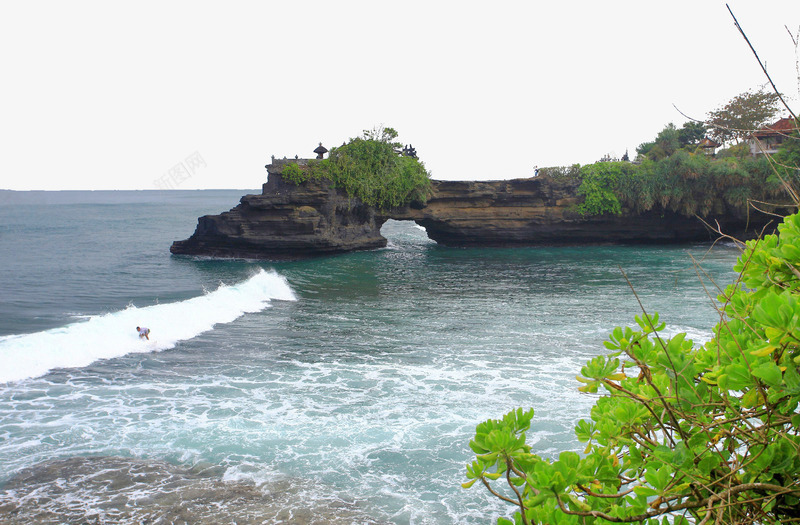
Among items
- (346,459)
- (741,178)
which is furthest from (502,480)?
(741,178)

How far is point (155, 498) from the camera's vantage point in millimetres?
6645

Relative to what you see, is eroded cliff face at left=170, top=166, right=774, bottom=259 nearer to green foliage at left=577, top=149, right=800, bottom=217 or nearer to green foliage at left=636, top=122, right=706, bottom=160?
green foliage at left=577, top=149, right=800, bottom=217

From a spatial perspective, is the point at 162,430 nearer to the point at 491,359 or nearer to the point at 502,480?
the point at 502,480

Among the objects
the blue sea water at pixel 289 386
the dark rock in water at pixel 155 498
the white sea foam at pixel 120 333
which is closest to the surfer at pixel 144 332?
the white sea foam at pixel 120 333

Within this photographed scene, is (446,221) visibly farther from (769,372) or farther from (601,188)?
(769,372)

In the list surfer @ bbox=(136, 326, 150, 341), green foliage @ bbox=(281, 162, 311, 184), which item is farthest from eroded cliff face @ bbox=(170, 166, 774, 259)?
surfer @ bbox=(136, 326, 150, 341)

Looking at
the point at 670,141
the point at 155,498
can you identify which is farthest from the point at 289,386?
the point at 670,141

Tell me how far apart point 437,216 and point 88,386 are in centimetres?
2501

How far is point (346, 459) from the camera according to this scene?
768cm

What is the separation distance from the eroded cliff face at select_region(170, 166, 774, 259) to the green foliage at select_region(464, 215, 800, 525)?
28.4 metres

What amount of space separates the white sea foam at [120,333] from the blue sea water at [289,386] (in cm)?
7

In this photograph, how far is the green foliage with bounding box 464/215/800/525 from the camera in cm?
178

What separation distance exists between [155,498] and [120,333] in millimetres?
9531

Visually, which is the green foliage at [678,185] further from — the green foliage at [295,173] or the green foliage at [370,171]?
the green foliage at [295,173]
